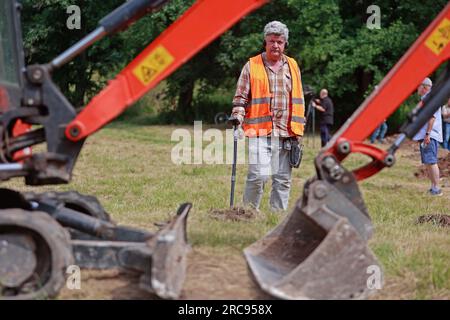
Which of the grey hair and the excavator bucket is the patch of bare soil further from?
the grey hair

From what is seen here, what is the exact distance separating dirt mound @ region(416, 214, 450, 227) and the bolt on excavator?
2916 millimetres

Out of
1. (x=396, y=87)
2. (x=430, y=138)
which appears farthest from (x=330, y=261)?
(x=430, y=138)

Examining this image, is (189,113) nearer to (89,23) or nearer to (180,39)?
(89,23)

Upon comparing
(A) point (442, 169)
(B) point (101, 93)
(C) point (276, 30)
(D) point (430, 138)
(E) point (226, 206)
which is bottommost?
(E) point (226, 206)

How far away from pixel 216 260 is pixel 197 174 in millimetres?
6447

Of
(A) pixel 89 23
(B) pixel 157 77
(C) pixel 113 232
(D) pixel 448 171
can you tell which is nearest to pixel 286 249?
(C) pixel 113 232

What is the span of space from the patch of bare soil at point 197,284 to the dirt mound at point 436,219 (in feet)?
9.45

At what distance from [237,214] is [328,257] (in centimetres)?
312

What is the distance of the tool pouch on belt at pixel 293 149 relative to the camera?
751 cm

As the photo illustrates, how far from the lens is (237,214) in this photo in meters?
7.45

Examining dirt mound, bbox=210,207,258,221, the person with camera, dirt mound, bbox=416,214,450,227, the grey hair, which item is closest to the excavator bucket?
dirt mound, bbox=210,207,258,221

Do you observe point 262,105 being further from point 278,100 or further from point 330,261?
point 330,261

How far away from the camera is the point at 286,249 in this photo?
5.34 meters

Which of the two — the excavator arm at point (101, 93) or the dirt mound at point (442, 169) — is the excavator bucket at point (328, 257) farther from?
the dirt mound at point (442, 169)
